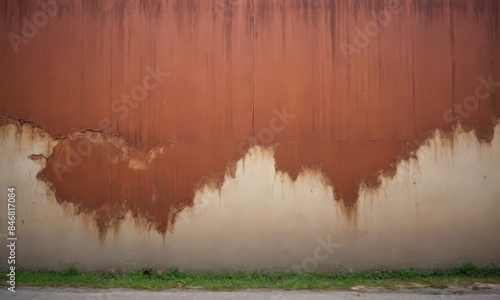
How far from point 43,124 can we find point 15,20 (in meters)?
1.26

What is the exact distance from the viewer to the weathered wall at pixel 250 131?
5.25 m

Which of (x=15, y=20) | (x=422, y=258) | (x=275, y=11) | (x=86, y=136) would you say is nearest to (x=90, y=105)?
(x=86, y=136)

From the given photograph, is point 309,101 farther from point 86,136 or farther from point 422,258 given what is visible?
point 86,136

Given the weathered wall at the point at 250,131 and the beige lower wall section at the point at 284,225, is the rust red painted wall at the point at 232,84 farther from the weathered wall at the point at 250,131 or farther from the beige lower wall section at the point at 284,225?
the beige lower wall section at the point at 284,225

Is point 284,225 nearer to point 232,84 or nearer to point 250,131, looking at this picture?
point 250,131

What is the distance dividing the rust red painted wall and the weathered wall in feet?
0.05

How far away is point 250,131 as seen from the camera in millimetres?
5289

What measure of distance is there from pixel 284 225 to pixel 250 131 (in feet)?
3.76

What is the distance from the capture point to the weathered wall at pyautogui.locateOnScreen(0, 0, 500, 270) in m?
5.25

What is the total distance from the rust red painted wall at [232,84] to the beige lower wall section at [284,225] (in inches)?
10.1

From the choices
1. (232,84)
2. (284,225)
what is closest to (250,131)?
(232,84)

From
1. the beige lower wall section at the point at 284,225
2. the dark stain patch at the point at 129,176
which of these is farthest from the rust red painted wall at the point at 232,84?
the beige lower wall section at the point at 284,225

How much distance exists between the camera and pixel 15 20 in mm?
5344

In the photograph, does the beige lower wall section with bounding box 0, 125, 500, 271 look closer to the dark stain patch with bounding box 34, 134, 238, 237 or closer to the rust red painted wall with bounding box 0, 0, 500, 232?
the dark stain patch with bounding box 34, 134, 238, 237
